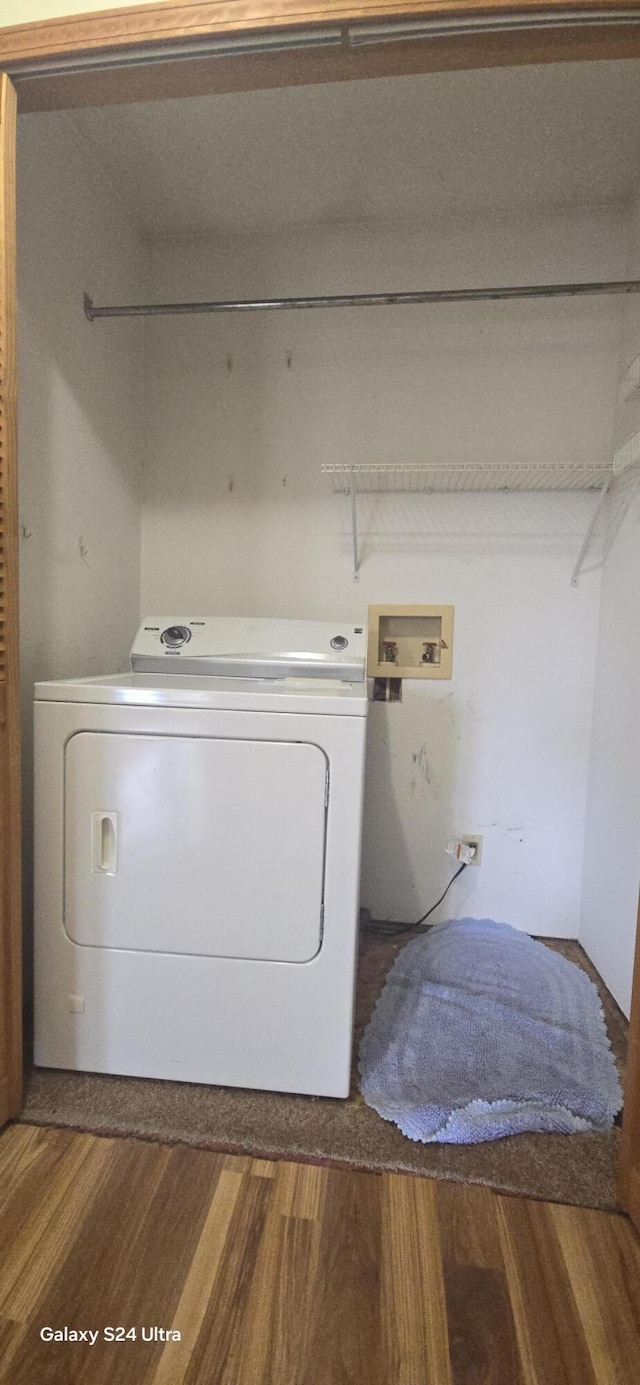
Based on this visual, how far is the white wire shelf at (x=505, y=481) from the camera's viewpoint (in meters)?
1.73

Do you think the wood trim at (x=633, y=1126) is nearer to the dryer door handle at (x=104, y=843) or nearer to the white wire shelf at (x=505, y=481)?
the dryer door handle at (x=104, y=843)

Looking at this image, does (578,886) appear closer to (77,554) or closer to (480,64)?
(77,554)

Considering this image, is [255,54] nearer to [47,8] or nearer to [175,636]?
[47,8]

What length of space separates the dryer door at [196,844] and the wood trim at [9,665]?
0.13 meters

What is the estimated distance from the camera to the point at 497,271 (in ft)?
6.07

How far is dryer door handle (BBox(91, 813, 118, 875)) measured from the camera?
4.05ft

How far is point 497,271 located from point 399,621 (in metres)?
1.16

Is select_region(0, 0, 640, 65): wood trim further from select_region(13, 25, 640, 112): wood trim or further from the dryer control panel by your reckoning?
the dryer control panel

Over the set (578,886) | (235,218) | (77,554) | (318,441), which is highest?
(235,218)

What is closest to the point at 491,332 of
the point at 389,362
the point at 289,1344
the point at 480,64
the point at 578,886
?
the point at 389,362

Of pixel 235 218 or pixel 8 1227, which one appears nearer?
pixel 8 1227

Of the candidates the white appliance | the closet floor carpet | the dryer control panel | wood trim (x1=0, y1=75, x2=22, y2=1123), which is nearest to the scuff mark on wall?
the dryer control panel

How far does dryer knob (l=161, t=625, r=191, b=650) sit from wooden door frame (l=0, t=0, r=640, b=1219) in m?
0.66

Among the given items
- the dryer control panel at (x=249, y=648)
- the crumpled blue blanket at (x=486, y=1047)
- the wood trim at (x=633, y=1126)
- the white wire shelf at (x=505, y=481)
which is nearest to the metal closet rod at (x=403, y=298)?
the white wire shelf at (x=505, y=481)
